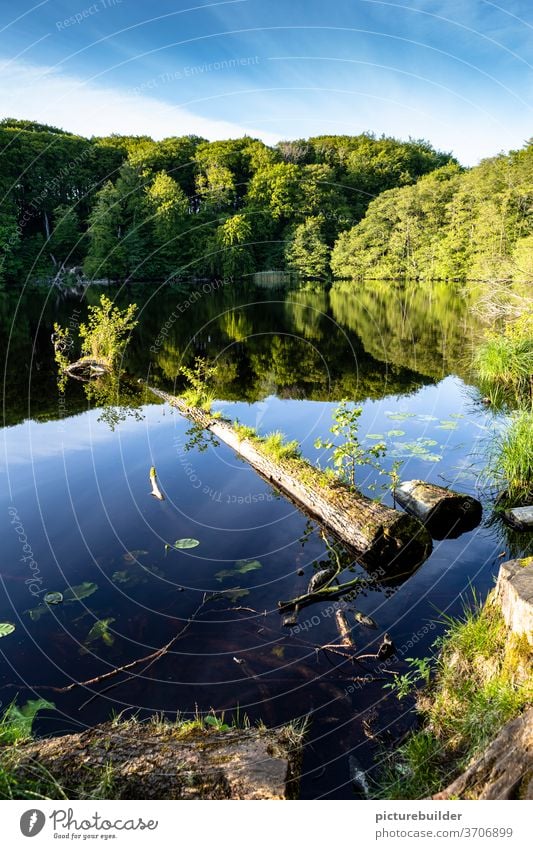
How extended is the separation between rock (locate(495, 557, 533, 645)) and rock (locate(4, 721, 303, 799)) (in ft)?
6.91

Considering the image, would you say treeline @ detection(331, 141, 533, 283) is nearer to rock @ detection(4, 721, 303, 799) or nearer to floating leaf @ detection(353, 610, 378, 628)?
floating leaf @ detection(353, 610, 378, 628)

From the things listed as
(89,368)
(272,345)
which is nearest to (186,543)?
(89,368)

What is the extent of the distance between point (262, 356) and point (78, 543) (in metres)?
16.8

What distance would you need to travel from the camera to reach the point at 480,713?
13.3 ft

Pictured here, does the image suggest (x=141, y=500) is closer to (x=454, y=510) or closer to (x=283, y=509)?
(x=283, y=509)

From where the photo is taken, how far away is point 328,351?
24.7 m

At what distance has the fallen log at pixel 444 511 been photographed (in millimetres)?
8352

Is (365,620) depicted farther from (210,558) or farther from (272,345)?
(272,345)

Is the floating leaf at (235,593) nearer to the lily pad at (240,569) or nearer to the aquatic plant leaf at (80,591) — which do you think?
the lily pad at (240,569)

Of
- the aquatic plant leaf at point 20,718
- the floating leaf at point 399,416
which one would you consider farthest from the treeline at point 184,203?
the aquatic plant leaf at point 20,718

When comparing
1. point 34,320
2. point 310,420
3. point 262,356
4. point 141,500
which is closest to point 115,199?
point 34,320

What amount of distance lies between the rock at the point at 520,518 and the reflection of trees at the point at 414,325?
11657mm

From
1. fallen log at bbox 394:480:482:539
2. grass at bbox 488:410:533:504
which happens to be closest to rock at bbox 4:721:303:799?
fallen log at bbox 394:480:482:539

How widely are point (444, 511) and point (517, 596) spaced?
14.1 ft
